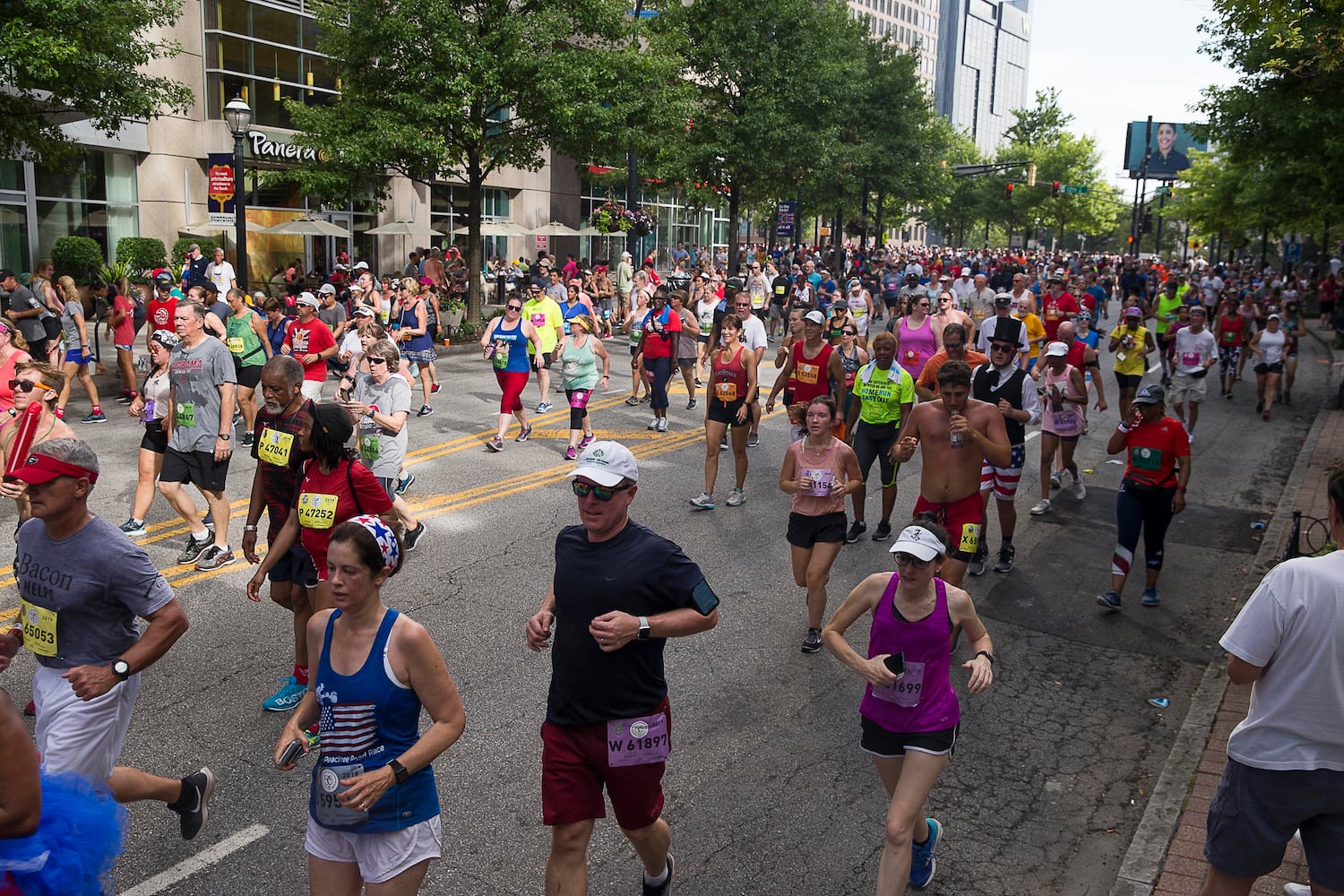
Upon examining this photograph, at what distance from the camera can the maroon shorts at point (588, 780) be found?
4242 mm

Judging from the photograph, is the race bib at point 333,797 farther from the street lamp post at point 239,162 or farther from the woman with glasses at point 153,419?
the street lamp post at point 239,162

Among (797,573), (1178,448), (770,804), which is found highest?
(1178,448)

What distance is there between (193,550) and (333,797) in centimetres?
614

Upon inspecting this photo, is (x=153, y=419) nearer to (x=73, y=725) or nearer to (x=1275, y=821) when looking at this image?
(x=73, y=725)

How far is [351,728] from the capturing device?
3801 millimetres

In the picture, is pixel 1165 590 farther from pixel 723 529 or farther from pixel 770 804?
pixel 770 804

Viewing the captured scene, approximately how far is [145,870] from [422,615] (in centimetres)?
338

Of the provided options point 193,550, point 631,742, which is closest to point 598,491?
point 631,742

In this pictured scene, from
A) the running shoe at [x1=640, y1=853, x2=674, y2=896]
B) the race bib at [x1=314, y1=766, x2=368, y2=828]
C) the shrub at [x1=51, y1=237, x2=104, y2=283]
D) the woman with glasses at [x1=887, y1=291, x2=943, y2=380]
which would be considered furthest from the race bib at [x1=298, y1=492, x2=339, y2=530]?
the shrub at [x1=51, y1=237, x2=104, y2=283]

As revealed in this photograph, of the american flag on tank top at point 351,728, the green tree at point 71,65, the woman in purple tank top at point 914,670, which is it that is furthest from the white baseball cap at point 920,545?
the green tree at point 71,65

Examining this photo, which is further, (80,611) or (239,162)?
(239,162)

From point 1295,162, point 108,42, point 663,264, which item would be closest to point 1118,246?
point 663,264

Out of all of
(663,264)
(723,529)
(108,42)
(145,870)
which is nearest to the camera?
(145,870)

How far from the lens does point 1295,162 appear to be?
71.0 ft
